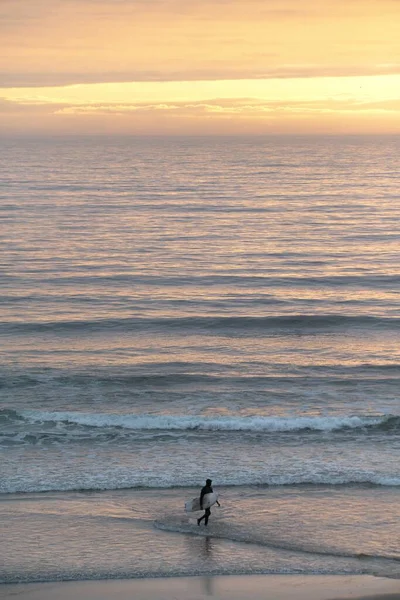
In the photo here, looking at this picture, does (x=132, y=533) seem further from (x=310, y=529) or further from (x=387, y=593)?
(x=387, y=593)

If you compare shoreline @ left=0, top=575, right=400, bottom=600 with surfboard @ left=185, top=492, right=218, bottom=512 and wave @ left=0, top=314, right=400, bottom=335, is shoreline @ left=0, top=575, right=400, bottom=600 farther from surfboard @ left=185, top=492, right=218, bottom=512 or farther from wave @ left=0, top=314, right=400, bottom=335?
wave @ left=0, top=314, right=400, bottom=335

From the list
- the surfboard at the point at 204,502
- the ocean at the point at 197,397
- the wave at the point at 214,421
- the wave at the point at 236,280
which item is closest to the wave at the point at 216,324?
the ocean at the point at 197,397

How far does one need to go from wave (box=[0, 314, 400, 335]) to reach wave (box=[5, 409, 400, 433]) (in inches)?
359

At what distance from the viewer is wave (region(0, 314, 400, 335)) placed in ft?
111

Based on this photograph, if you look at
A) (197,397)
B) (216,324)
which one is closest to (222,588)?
(197,397)

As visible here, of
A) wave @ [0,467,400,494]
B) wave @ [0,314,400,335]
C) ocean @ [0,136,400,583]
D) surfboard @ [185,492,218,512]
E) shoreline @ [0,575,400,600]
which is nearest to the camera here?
shoreline @ [0,575,400,600]

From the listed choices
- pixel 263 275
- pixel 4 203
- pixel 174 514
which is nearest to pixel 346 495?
pixel 174 514

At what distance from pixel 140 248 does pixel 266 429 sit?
29.1 m

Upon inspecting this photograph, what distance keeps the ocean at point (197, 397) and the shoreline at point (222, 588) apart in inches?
11.4

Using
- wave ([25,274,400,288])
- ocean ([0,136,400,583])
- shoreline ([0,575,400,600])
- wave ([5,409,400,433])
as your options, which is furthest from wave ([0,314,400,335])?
shoreline ([0,575,400,600])

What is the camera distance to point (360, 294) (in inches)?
1569

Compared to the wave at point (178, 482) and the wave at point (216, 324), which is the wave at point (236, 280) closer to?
the wave at point (216, 324)

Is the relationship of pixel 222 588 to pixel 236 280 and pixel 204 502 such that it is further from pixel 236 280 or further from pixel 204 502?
pixel 236 280

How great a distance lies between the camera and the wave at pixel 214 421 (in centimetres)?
2378
